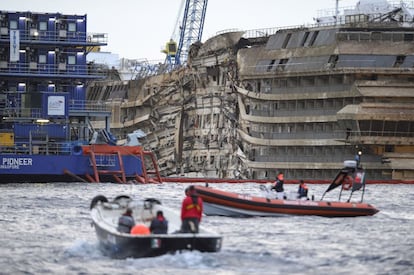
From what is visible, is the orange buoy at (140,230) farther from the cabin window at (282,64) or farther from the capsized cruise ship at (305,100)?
the cabin window at (282,64)

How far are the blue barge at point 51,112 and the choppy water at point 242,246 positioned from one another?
2876cm

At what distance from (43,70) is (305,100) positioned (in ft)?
96.9

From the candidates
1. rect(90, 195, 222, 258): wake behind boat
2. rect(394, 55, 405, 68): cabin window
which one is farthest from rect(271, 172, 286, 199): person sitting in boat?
rect(394, 55, 405, 68): cabin window

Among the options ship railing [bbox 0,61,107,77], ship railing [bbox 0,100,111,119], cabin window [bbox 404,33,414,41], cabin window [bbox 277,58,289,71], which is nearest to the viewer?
ship railing [bbox 0,100,111,119]

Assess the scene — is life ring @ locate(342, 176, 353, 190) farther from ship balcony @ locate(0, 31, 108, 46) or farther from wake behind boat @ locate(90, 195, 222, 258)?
ship balcony @ locate(0, 31, 108, 46)

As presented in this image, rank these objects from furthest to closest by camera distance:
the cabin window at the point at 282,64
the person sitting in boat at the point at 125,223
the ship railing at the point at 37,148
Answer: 1. the cabin window at the point at 282,64
2. the ship railing at the point at 37,148
3. the person sitting in boat at the point at 125,223

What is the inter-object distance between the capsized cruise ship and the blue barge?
20.5m

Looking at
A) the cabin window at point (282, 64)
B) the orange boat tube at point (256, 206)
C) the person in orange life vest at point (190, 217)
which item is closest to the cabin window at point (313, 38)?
the cabin window at point (282, 64)

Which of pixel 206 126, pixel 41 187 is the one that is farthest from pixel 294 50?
pixel 41 187

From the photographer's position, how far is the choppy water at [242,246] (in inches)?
1727

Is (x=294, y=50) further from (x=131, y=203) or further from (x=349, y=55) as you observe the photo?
(x=131, y=203)

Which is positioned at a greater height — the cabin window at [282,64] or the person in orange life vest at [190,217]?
the cabin window at [282,64]

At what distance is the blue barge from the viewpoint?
106m

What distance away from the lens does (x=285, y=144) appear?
13388 centimetres
